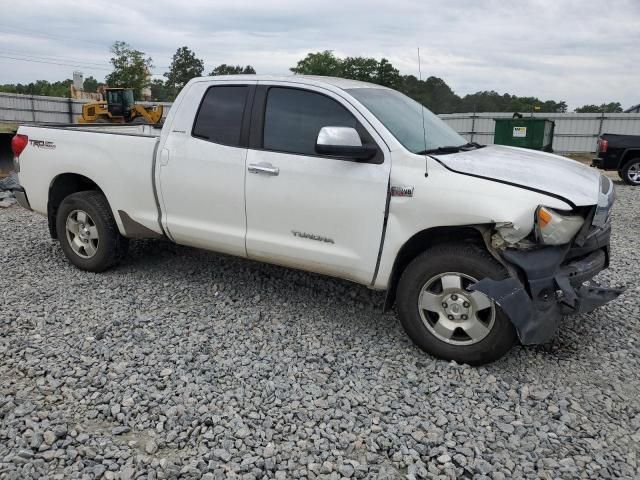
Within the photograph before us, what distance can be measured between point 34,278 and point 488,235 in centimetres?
434

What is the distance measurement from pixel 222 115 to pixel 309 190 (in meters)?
1.12

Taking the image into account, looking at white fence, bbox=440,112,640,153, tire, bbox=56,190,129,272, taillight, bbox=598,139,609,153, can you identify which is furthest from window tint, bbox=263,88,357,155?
white fence, bbox=440,112,640,153

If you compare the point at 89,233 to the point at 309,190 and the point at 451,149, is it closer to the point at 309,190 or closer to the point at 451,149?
the point at 309,190

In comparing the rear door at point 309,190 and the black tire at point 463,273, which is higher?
the rear door at point 309,190

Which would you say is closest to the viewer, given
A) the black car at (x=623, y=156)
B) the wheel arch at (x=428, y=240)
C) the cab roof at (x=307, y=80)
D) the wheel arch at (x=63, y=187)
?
the wheel arch at (x=428, y=240)

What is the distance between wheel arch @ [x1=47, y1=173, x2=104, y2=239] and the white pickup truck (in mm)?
324

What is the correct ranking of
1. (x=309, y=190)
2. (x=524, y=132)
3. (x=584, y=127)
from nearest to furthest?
(x=309, y=190)
(x=524, y=132)
(x=584, y=127)

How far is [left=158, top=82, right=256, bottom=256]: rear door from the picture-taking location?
4.41m

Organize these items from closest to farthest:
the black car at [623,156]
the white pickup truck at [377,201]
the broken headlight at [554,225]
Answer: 1. the broken headlight at [554,225]
2. the white pickup truck at [377,201]
3. the black car at [623,156]

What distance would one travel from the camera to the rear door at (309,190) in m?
3.84

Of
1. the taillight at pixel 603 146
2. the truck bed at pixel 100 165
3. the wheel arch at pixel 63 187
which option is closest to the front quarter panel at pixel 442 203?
the truck bed at pixel 100 165

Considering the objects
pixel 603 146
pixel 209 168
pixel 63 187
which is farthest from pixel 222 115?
pixel 603 146

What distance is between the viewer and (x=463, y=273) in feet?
11.7

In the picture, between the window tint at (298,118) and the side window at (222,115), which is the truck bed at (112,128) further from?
the window tint at (298,118)
